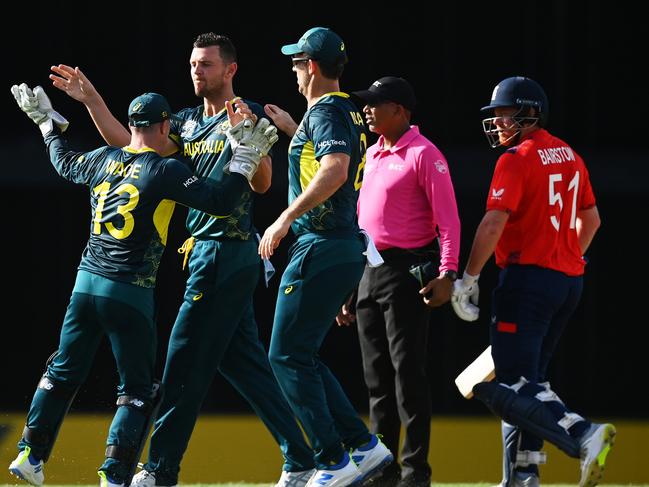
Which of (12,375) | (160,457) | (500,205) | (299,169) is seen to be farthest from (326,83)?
(12,375)

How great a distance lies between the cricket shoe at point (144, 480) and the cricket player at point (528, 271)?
1315 millimetres

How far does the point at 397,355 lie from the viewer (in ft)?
16.7

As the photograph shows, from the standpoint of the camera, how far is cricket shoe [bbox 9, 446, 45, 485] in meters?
4.58

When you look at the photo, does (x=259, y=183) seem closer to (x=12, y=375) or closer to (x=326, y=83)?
(x=326, y=83)

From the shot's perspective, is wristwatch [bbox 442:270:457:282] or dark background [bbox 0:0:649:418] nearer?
wristwatch [bbox 442:270:457:282]

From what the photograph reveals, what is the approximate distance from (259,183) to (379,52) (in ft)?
16.7

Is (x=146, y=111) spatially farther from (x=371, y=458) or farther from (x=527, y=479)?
(x=527, y=479)

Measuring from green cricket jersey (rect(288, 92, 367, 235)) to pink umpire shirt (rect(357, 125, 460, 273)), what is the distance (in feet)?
1.35

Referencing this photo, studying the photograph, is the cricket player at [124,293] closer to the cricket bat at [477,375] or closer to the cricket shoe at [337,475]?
the cricket shoe at [337,475]

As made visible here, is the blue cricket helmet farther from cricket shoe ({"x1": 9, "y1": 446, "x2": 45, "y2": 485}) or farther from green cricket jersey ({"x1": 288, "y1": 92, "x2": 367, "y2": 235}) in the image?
cricket shoe ({"x1": 9, "y1": 446, "x2": 45, "y2": 485})

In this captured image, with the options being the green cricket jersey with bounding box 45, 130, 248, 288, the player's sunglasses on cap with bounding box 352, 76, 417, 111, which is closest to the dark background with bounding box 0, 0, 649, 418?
the player's sunglasses on cap with bounding box 352, 76, 417, 111

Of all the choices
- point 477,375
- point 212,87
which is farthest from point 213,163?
point 477,375

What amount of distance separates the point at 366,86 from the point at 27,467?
5809 mm

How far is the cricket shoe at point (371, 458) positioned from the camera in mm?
4742
